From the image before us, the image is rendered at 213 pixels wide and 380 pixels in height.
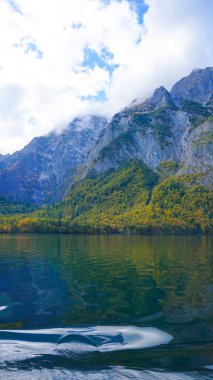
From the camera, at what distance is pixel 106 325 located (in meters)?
25.6

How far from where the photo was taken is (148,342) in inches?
861

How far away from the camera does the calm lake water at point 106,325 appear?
17.6m

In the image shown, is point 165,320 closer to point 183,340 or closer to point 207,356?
point 183,340

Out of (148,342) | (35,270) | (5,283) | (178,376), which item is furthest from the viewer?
(35,270)

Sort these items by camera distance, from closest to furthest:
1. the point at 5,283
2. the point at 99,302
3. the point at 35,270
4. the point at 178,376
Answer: the point at 178,376, the point at 99,302, the point at 5,283, the point at 35,270

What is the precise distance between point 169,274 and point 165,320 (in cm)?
2381

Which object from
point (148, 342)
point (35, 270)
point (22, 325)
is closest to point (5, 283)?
point (35, 270)

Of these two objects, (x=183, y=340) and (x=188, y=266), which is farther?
(x=188, y=266)

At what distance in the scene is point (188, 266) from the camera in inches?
2325

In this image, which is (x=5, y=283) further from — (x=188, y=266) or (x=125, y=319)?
(x=188, y=266)

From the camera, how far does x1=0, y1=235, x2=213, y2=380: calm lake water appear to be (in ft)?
57.6

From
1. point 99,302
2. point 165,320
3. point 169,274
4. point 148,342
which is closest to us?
point 148,342

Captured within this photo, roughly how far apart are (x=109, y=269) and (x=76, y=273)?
6184 millimetres

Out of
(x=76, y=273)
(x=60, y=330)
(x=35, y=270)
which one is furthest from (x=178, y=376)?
(x=35, y=270)
